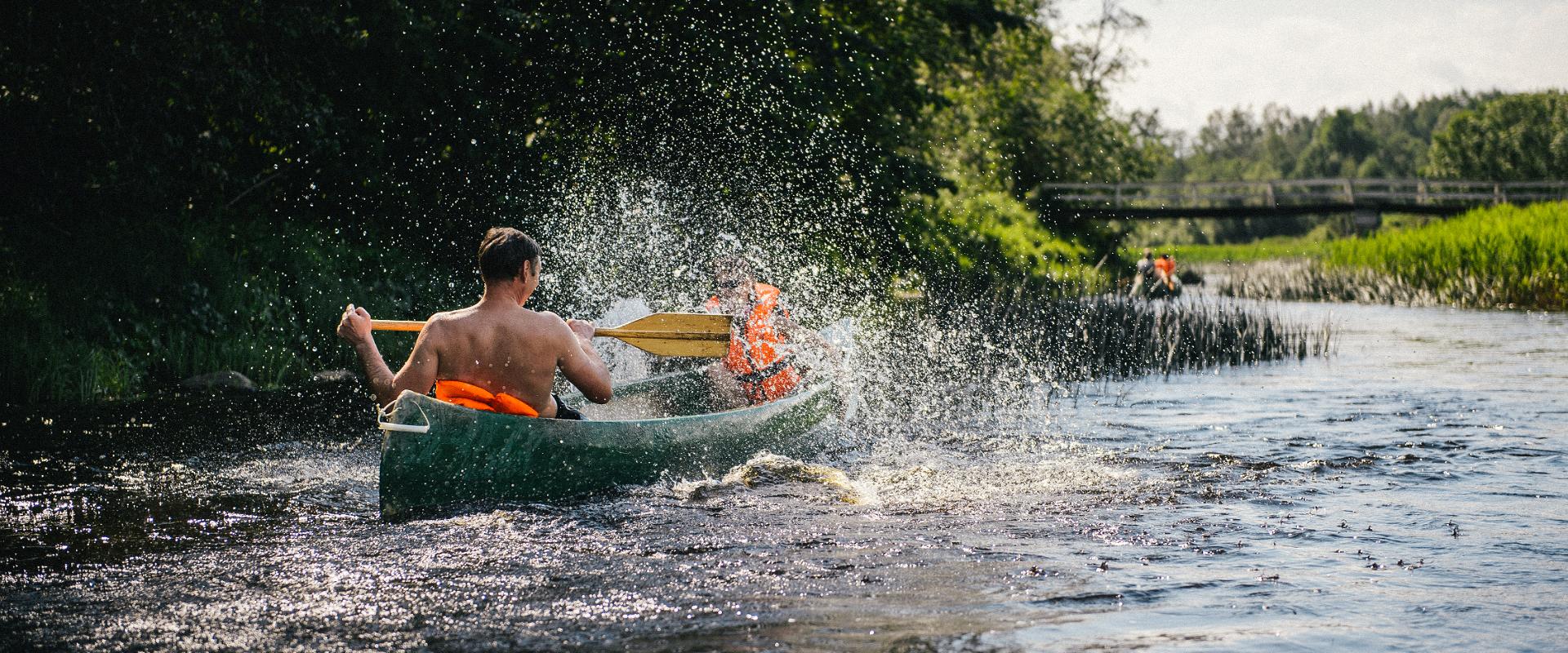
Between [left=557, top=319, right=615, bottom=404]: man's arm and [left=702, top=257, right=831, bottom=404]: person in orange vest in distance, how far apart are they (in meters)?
2.35

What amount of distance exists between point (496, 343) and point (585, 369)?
47 cm

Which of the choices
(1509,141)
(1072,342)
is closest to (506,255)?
(1072,342)

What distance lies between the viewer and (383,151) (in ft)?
51.8

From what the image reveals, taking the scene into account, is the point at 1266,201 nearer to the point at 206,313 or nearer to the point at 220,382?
the point at 206,313

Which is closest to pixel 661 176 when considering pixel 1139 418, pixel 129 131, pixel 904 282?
pixel 904 282

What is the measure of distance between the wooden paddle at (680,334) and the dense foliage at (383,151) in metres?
6.61

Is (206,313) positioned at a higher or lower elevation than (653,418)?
higher

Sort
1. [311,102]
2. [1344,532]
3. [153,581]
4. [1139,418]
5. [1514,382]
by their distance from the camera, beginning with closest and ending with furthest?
[153,581], [1344,532], [1139,418], [1514,382], [311,102]

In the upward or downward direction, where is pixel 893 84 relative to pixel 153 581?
upward

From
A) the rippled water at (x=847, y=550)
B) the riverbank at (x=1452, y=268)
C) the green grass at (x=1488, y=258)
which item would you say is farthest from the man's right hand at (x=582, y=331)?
the green grass at (x=1488, y=258)

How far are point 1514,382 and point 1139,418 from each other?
4.36m

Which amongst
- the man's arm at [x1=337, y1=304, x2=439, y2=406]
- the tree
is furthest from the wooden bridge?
the tree

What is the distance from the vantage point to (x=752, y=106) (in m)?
16.8

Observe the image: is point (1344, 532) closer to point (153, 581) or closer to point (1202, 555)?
point (1202, 555)
